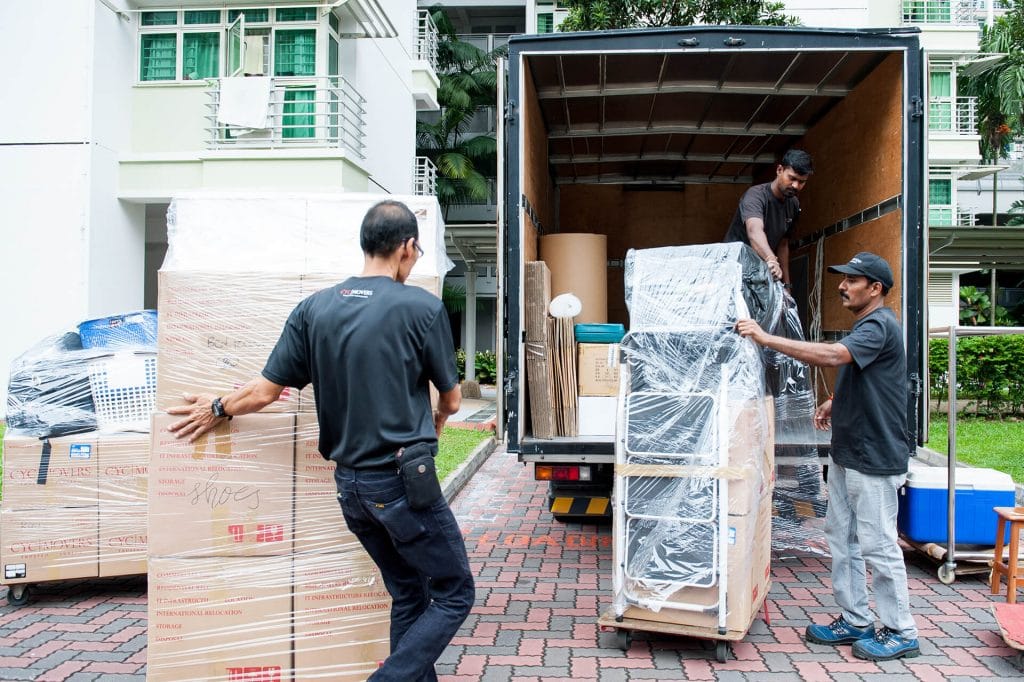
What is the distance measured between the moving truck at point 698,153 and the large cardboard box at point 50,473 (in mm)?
2351

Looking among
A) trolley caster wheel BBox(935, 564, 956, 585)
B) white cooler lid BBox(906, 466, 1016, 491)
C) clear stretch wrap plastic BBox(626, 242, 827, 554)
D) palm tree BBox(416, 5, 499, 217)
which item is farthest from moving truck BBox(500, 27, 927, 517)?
palm tree BBox(416, 5, 499, 217)

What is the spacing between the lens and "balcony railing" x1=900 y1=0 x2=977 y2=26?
21.3m

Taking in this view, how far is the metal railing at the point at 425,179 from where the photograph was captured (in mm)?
18578

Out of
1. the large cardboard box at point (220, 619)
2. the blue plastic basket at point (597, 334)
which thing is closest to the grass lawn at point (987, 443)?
the blue plastic basket at point (597, 334)

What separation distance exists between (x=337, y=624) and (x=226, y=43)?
38.0ft

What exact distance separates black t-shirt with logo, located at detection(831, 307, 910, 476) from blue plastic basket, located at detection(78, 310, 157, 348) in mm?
3687

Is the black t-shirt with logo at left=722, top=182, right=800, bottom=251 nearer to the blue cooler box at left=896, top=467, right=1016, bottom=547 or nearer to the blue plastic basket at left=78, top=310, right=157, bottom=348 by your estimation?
the blue cooler box at left=896, top=467, right=1016, bottom=547

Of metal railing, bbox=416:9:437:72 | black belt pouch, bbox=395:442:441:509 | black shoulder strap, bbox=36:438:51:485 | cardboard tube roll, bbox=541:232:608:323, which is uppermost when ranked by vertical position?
metal railing, bbox=416:9:437:72

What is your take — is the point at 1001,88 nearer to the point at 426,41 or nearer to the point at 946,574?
the point at 426,41

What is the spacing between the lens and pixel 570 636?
3994 millimetres

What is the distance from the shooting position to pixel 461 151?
78.6 feet

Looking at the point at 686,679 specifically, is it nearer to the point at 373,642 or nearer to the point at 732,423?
the point at 732,423

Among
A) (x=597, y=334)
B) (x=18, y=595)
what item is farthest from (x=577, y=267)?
(x=18, y=595)

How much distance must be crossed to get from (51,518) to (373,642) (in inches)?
90.4
